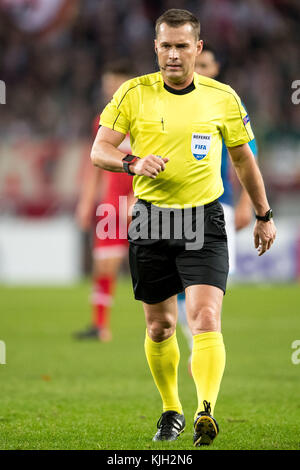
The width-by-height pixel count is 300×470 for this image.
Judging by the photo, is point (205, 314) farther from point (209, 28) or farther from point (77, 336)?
point (209, 28)

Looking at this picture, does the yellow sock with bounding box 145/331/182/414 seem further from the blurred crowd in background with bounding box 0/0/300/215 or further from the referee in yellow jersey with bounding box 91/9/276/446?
the blurred crowd in background with bounding box 0/0/300/215

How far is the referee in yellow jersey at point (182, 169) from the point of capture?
439 cm

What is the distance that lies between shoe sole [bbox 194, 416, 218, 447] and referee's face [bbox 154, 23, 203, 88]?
162 centimetres

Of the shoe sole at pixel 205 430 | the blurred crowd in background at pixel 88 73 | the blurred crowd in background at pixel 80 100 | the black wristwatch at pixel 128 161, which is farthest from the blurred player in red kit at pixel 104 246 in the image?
the blurred crowd in background at pixel 88 73

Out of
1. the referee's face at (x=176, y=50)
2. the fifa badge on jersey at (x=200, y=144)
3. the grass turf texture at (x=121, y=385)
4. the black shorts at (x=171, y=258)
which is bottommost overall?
the grass turf texture at (x=121, y=385)

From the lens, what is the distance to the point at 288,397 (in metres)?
6.03

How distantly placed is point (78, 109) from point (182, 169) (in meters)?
17.8

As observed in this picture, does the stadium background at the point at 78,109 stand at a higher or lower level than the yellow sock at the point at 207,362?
higher

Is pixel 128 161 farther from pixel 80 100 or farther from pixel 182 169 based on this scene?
pixel 80 100

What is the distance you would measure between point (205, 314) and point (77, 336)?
530cm

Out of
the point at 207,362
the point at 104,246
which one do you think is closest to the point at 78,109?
the point at 104,246

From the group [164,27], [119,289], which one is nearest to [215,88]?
[164,27]

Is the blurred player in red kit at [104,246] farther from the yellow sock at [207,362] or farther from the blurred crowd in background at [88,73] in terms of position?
the blurred crowd in background at [88,73]
